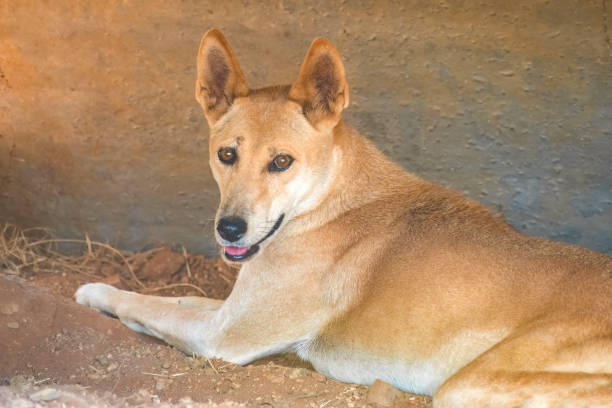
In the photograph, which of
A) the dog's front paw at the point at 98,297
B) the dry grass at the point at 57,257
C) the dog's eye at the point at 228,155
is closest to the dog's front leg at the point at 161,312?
the dog's front paw at the point at 98,297

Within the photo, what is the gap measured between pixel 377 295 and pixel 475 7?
101 inches

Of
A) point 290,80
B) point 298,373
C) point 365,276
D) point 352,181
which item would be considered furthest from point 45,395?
point 290,80

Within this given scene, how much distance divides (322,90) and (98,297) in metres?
2.19

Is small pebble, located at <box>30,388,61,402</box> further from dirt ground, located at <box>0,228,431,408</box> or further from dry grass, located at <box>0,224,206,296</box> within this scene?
dry grass, located at <box>0,224,206,296</box>

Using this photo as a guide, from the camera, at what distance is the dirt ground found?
12.0 ft

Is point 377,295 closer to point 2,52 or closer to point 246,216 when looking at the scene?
point 246,216

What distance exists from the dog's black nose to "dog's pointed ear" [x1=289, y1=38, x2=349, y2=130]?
0.82 m

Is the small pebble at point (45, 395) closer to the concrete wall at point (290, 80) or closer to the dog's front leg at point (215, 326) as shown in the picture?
the dog's front leg at point (215, 326)

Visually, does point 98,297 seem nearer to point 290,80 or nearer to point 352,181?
point 352,181

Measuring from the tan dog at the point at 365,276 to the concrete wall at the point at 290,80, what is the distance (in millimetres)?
1319

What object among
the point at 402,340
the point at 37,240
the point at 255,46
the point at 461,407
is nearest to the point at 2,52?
the point at 37,240

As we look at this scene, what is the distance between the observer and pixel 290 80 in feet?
19.5

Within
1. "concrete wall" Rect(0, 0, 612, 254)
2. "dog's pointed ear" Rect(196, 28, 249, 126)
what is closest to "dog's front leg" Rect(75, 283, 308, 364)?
"dog's pointed ear" Rect(196, 28, 249, 126)

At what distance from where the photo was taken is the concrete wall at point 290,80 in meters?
5.52
